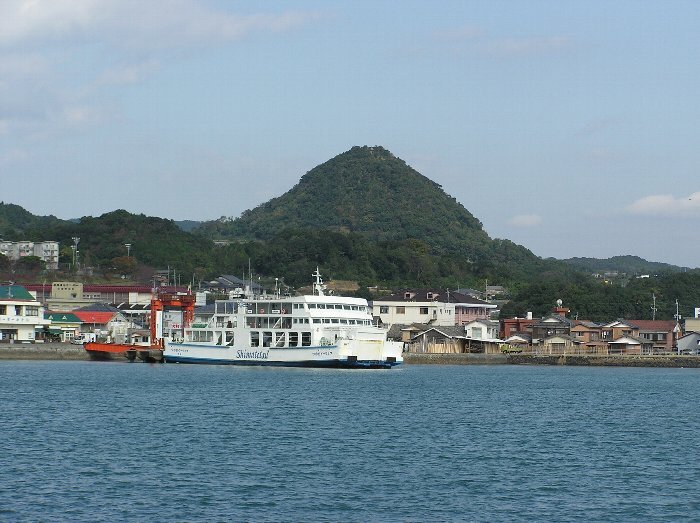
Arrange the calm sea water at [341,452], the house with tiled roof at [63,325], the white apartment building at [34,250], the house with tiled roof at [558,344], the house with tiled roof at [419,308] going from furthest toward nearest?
the white apartment building at [34,250] < the house with tiled roof at [419,308] < the house with tiled roof at [63,325] < the house with tiled roof at [558,344] < the calm sea water at [341,452]

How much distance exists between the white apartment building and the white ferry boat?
68.2 meters

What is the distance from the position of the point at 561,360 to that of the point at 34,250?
7996cm

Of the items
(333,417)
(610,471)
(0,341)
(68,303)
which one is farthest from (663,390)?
(68,303)

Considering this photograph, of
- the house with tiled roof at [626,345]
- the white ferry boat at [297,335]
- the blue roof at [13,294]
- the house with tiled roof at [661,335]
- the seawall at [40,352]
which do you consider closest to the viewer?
the white ferry boat at [297,335]

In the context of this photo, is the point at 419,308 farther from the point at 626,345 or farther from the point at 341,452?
the point at 341,452

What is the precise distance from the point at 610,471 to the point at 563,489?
10.3ft

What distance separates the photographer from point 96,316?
9469 centimetres

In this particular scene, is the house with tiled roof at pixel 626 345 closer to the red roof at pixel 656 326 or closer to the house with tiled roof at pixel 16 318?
the red roof at pixel 656 326

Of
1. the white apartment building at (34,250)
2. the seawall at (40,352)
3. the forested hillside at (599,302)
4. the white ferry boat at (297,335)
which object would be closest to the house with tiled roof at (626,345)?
the forested hillside at (599,302)

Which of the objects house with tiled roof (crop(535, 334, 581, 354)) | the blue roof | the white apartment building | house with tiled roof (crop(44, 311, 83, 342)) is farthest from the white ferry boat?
the white apartment building

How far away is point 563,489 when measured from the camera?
2542 cm

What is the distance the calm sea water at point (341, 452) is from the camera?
23.0 m

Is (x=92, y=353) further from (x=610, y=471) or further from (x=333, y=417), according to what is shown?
(x=610, y=471)

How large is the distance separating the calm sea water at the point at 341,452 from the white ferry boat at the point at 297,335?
11264 mm
